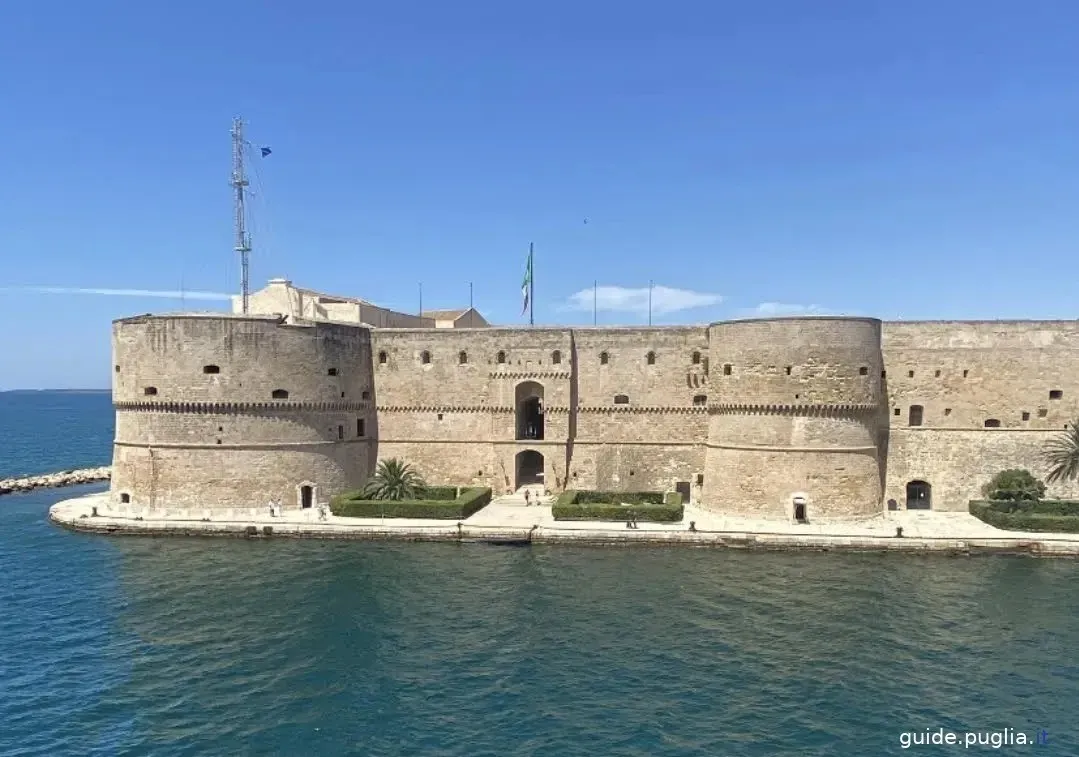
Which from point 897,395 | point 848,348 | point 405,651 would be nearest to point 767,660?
point 405,651

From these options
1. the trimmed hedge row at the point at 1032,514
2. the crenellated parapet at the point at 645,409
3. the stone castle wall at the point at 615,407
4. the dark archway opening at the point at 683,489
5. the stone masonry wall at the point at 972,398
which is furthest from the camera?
the dark archway opening at the point at 683,489

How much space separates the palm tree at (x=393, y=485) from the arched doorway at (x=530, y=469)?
24.2 ft

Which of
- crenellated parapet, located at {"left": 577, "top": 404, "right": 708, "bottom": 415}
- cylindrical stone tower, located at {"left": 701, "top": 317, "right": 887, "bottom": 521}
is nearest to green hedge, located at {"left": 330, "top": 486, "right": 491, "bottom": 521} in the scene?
crenellated parapet, located at {"left": 577, "top": 404, "right": 708, "bottom": 415}

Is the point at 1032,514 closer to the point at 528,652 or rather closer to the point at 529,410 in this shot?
the point at 528,652

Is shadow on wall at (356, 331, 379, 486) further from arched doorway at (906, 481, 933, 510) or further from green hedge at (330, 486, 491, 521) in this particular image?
arched doorway at (906, 481, 933, 510)

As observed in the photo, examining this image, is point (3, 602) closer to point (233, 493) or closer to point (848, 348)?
point (233, 493)

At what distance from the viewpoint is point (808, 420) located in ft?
111

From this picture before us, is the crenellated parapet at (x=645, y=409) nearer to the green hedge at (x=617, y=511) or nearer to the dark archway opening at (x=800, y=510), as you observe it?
the green hedge at (x=617, y=511)

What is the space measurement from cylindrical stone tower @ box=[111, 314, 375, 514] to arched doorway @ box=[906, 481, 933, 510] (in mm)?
30324

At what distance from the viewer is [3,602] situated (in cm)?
2494

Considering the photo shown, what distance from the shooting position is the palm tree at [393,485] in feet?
118

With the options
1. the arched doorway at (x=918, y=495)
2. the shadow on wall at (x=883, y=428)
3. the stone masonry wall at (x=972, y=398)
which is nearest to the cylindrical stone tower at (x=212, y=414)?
the shadow on wall at (x=883, y=428)

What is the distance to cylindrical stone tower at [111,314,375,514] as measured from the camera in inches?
1398

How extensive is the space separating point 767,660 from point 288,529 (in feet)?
72.5
